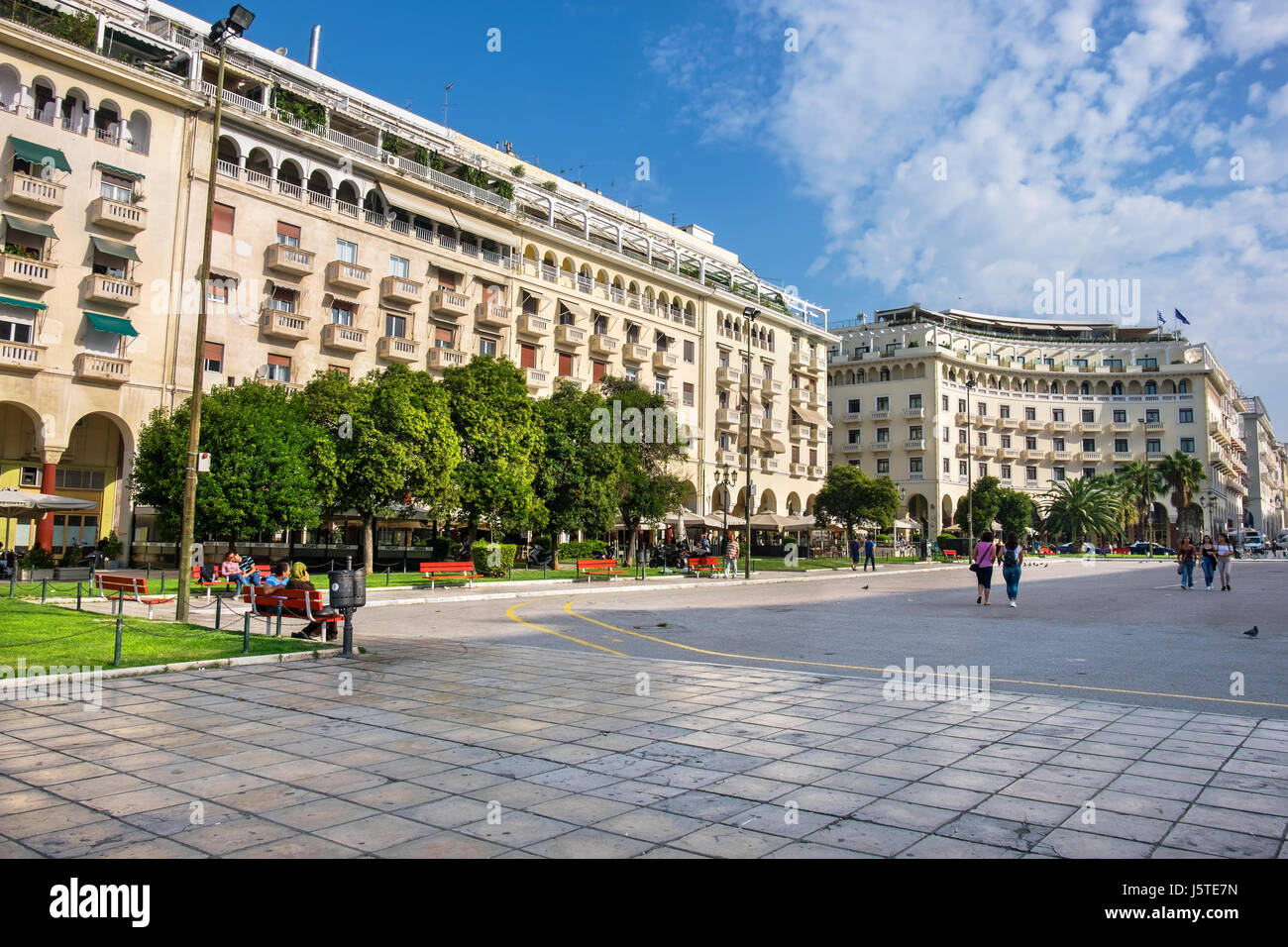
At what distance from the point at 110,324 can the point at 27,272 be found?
2.94 m

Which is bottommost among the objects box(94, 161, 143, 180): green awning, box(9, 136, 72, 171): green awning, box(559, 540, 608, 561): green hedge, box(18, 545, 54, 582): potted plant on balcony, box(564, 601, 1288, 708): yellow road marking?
box(564, 601, 1288, 708): yellow road marking

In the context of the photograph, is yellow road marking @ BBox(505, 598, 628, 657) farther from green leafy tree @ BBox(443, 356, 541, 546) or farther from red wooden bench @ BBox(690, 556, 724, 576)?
red wooden bench @ BBox(690, 556, 724, 576)

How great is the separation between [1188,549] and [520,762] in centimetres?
2902

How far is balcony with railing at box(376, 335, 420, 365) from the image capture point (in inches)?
1580

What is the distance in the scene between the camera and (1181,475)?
79.4 meters

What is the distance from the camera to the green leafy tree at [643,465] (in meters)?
41.4

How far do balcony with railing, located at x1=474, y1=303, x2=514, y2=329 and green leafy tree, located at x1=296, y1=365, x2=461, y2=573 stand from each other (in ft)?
40.4

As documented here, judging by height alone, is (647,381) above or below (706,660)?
above

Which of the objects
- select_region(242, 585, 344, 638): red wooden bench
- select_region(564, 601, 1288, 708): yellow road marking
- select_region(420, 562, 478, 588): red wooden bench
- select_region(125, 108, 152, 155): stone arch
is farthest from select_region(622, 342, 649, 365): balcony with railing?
select_region(242, 585, 344, 638): red wooden bench
